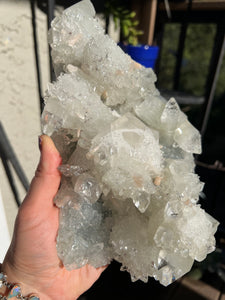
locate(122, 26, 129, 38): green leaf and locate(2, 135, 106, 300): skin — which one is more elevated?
locate(122, 26, 129, 38): green leaf

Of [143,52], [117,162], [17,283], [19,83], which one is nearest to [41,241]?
[17,283]

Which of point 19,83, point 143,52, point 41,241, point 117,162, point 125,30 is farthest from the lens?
point 125,30

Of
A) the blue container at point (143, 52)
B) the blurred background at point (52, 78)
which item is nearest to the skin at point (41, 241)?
the blurred background at point (52, 78)

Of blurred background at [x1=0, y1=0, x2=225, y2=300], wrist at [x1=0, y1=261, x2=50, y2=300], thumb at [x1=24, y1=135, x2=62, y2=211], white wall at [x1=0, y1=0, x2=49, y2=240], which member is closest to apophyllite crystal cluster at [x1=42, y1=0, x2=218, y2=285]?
thumb at [x1=24, y1=135, x2=62, y2=211]

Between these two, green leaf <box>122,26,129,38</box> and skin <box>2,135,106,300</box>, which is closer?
skin <box>2,135,106,300</box>

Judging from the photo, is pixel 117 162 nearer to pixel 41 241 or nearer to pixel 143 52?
pixel 41 241

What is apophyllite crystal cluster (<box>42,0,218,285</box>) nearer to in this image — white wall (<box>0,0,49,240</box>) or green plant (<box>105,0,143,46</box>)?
white wall (<box>0,0,49,240</box>)
